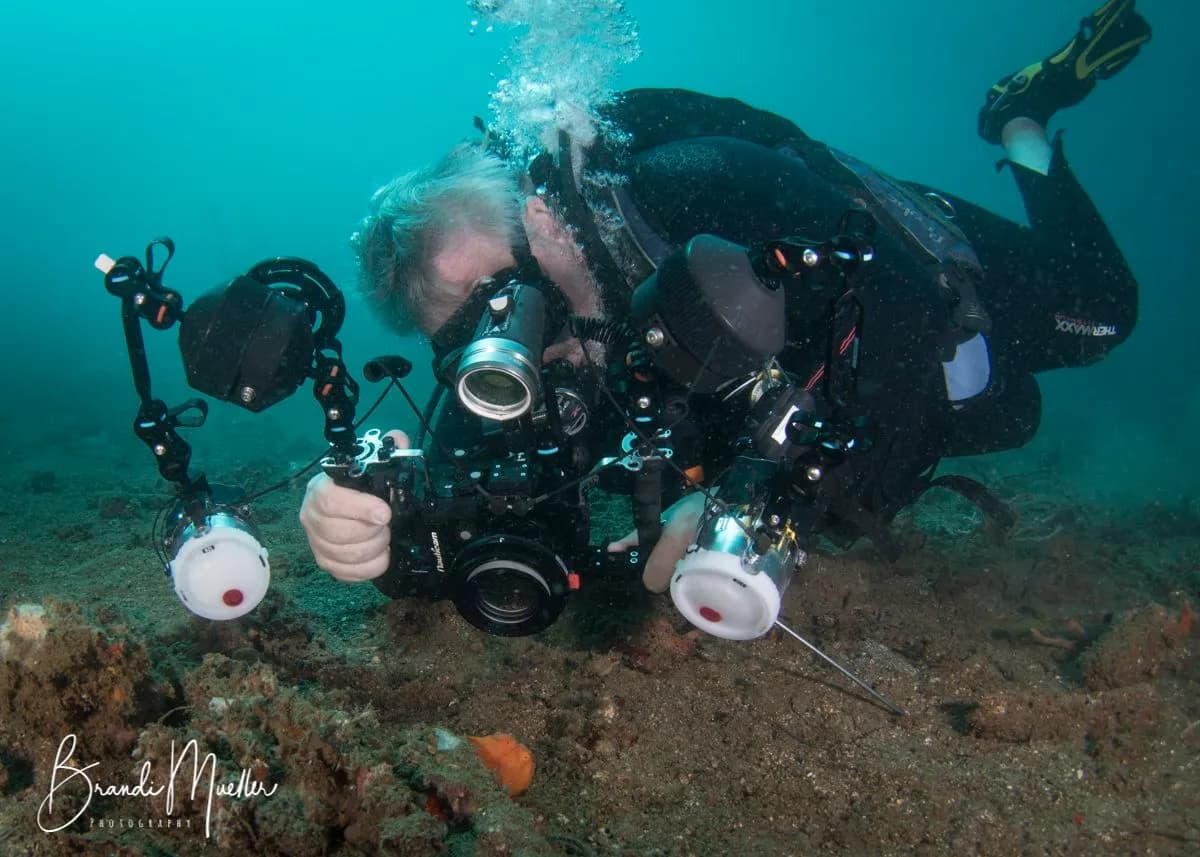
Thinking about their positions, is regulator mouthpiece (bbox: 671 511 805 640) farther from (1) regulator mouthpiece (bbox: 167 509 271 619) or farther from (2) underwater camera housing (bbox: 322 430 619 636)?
(1) regulator mouthpiece (bbox: 167 509 271 619)

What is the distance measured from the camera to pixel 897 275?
3.08 metres

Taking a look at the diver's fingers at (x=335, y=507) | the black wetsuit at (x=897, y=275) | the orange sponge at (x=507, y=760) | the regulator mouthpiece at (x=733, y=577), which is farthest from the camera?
the black wetsuit at (x=897, y=275)

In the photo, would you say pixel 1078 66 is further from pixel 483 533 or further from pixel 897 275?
pixel 483 533

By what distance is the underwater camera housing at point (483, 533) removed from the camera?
8.48 ft

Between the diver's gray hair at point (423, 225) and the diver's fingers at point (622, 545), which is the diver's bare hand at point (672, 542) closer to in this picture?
the diver's fingers at point (622, 545)

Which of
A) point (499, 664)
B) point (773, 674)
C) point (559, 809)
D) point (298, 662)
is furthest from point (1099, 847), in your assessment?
point (298, 662)

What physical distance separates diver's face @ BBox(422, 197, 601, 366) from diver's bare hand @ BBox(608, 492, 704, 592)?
105 cm

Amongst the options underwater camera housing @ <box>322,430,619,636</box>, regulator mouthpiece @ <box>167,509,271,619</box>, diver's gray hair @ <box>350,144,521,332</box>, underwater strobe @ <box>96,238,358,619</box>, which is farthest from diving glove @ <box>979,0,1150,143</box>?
regulator mouthpiece @ <box>167,509,271,619</box>

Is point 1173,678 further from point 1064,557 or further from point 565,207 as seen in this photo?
point 565,207

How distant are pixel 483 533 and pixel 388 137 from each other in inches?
4151

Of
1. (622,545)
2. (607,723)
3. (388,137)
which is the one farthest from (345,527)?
(388,137)

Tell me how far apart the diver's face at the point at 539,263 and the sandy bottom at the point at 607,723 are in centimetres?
146

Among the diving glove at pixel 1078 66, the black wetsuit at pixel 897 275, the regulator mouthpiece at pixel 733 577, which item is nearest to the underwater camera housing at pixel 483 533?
the regulator mouthpiece at pixel 733 577

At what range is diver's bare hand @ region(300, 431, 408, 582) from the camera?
2414mm
